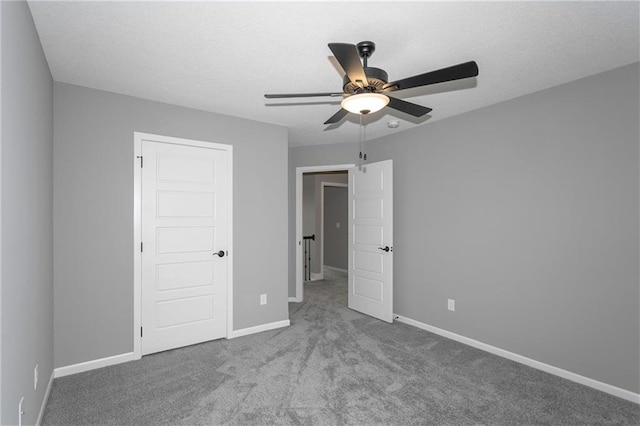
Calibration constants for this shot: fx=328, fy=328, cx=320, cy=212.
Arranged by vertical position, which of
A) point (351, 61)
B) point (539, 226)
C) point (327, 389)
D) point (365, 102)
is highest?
point (351, 61)

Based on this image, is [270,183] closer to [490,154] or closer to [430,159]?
[430,159]

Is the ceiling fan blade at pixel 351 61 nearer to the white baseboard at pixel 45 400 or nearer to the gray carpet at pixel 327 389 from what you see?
the gray carpet at pixel 327 389

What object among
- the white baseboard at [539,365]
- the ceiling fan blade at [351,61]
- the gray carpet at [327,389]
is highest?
the ceiling fan blade at [351,61]

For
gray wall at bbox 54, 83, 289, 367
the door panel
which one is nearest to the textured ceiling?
gray wall at bbox 54, 83, 289, 367

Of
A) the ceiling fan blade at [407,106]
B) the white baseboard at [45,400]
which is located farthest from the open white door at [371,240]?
the white baseboard at [45,400]

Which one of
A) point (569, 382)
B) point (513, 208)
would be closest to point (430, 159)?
point (513, 208)

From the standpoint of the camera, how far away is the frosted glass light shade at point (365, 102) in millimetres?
2025

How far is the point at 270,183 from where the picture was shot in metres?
4.11

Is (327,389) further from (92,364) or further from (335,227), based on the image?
(335,227)

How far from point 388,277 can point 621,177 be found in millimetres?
2564

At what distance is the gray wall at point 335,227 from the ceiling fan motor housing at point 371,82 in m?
6.12

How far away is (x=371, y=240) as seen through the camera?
459cm

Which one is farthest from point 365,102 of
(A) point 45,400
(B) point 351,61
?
(A) point 45,400

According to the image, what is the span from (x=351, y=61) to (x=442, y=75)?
0.54m
